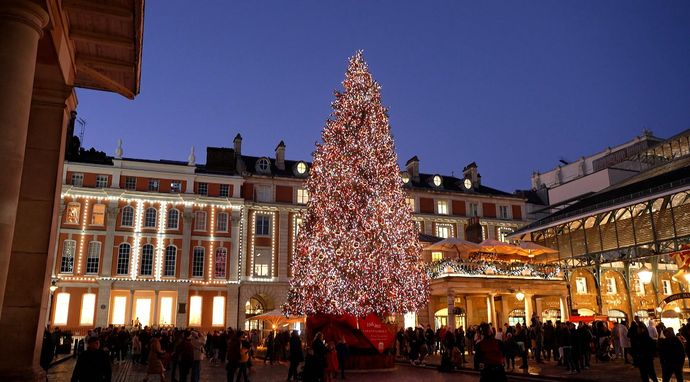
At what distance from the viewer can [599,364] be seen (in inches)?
790

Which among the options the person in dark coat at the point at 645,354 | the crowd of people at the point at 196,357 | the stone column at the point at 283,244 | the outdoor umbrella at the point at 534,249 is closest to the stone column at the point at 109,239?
the stone column at the point at 283,244

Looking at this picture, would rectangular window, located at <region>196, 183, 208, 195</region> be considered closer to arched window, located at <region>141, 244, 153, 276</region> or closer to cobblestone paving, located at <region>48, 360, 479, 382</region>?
arched window, located at <region>141, 244, 153, 276</region>

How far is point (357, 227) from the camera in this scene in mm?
20406

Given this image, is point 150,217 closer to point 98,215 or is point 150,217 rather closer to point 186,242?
point 186,242

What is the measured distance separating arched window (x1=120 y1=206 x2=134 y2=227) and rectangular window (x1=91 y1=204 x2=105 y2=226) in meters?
1.43

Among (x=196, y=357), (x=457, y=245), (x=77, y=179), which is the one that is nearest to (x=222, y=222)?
(x=77, y=179)

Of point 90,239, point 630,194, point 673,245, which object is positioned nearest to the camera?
point 673,245

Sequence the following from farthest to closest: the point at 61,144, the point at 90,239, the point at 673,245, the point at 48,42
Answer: the point at 90,239 → the point at 673,245 → the point at 61,144 → the point at 48,42

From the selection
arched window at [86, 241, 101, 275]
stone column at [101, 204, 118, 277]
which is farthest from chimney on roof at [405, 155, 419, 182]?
arched window at [86, 241, 101, 275]

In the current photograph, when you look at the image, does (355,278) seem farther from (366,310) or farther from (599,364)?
(599,364)

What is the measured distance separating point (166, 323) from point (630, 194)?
33.6m

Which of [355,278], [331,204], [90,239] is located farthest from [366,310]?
[90,239]

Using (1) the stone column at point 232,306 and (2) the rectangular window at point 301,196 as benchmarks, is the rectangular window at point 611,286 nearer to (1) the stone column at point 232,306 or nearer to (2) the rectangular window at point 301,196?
(2) the rectangular window at point 301,196

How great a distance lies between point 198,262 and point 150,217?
5322 mm
